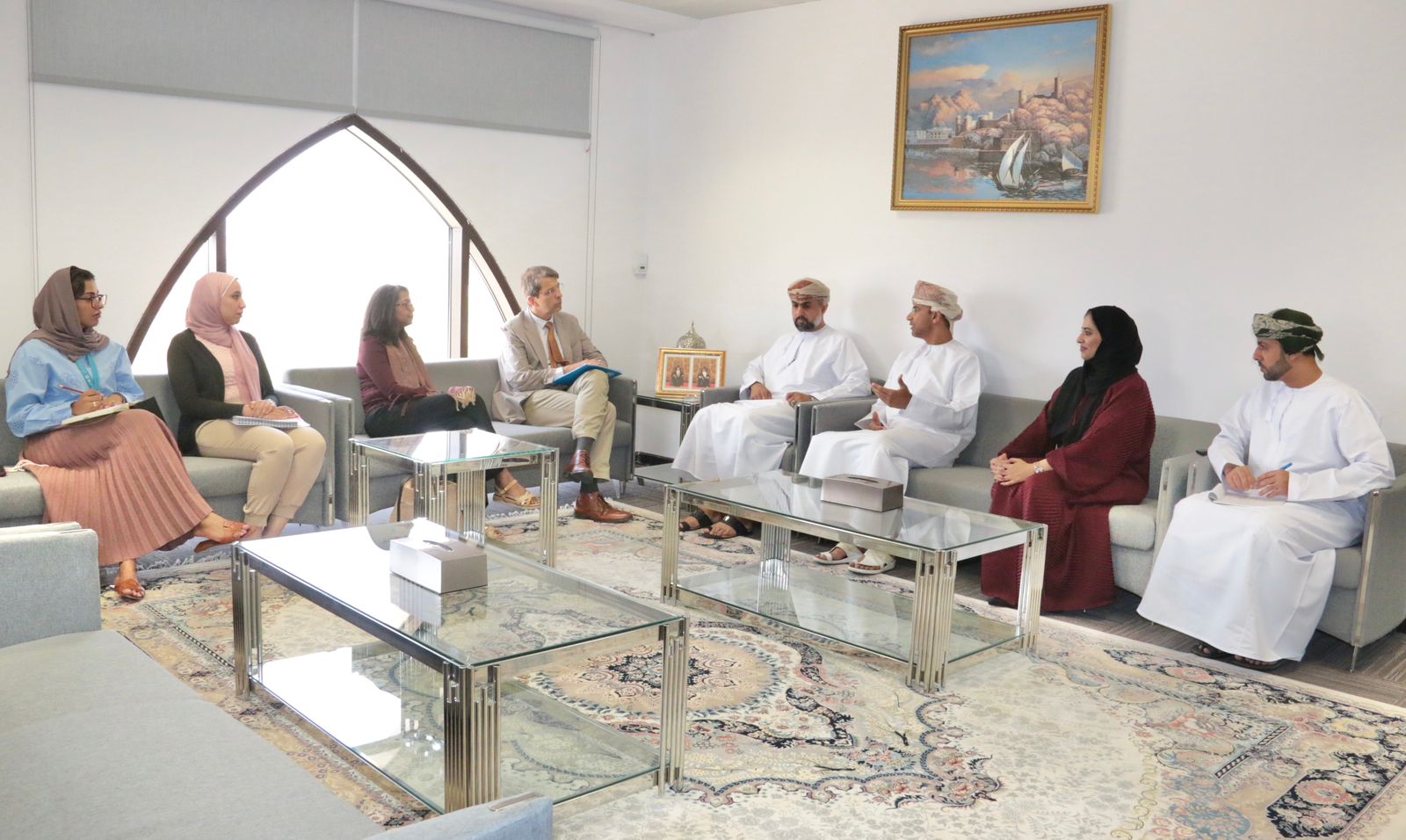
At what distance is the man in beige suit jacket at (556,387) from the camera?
6184 mm

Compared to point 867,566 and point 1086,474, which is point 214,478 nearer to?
point 867,566

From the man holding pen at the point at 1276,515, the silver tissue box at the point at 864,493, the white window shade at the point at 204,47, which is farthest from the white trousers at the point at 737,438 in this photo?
the white window shade at the point at 204,47

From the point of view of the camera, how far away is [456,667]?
259 cm

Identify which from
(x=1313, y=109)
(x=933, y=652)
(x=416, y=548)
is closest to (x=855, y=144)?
(x=1313, y=109)

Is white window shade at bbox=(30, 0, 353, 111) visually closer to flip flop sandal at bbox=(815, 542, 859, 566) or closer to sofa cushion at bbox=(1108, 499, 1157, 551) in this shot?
flip flop sandal at bbox=(815, 542, 859, 566)

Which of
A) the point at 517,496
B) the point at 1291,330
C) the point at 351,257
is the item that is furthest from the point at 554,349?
the point at 1291,330

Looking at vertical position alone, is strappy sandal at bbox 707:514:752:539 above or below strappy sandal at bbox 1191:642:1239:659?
above

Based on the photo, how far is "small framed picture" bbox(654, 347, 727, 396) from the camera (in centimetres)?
697

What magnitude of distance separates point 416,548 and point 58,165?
3.43 metres

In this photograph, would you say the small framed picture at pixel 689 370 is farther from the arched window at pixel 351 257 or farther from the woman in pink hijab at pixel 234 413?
the woman in pink hijab at pixel 234 413

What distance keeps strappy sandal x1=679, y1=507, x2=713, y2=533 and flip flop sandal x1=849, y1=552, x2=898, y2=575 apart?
3.13 feet

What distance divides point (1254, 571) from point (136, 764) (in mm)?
3593

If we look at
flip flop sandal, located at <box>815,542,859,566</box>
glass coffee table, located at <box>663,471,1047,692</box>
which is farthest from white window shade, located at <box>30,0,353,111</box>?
flip flop sandal, located at <box>815,542,859,566</box>

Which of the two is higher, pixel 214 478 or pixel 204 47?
pixel 204 47
